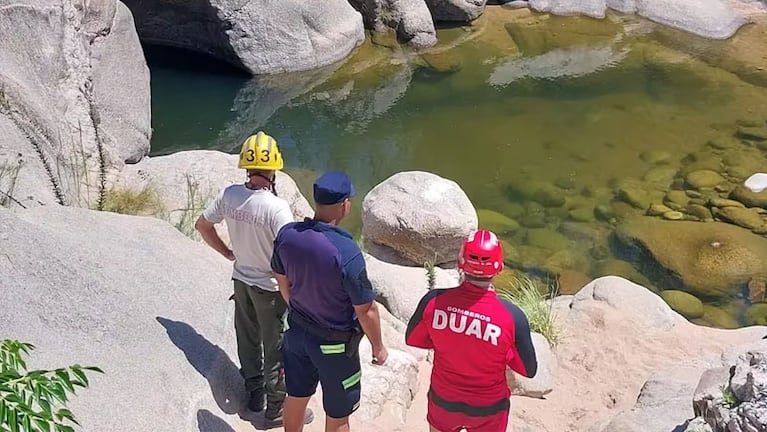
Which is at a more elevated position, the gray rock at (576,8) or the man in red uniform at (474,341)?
the man in red uniform at (474,341)

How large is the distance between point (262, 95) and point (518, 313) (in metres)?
11.4

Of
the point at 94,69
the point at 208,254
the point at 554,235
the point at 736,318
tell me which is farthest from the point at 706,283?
the point at 94,69

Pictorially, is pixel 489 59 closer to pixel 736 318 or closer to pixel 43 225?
pixel 736 318

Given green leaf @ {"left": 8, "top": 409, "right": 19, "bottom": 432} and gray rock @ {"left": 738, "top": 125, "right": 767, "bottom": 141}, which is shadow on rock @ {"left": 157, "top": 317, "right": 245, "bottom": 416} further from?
gray rock @ {"left": 738, "top": 125, "right": 767, "bottom": 141}

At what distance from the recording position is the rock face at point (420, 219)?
889cm

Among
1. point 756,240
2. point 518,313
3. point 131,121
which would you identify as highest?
point 518,313

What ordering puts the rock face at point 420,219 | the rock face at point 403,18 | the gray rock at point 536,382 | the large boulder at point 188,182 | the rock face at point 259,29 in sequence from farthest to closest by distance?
the rock face at point 403,18
the rock face at point 259,29
the rock face at point 420,219
the large boulder at point 188,182
the gray rock at point 536,382

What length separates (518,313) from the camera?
11.9 ft

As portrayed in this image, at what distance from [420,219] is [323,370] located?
502cm

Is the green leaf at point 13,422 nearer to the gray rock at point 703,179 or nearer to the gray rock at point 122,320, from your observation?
the gray rock at point 122,320

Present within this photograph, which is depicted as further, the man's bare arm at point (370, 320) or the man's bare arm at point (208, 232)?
the man's bare arm at point (208, 232)

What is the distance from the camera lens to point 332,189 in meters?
3.70

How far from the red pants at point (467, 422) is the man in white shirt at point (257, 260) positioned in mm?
927

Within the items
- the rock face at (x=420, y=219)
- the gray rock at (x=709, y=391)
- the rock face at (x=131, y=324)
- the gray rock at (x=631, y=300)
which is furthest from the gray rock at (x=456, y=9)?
the gray rock at (x=709, y=391)
